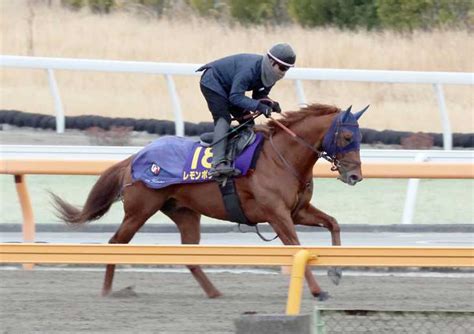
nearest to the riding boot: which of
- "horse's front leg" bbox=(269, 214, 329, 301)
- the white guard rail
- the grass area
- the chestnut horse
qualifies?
the chestnut horse

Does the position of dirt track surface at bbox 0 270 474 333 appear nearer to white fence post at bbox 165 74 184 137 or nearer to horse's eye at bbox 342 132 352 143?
horse's eye at bbox 342 132 352 143

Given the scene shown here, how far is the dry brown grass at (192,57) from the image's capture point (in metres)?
19.0

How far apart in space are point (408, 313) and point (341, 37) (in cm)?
2040

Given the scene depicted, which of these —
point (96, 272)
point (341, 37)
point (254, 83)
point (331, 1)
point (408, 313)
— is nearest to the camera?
point (408, 313)

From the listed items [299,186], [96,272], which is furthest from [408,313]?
[96,272]

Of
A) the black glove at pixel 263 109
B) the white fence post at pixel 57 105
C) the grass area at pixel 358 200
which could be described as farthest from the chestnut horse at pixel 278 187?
the white fence post at pixel 57 105

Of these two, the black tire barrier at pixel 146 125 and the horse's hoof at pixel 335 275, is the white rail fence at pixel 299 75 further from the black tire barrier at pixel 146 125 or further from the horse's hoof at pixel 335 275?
the horse's hoof at pixel 335 275

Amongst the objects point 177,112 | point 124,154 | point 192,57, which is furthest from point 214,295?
point 192,57

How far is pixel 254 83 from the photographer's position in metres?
8.96

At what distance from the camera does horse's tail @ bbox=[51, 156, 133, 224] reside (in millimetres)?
9422

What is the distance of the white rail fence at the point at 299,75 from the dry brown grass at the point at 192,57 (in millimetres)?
2282

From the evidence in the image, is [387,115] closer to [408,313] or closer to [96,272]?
[96,272]

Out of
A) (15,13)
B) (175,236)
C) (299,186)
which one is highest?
(299,186)

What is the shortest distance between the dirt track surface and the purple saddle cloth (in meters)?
0.83
